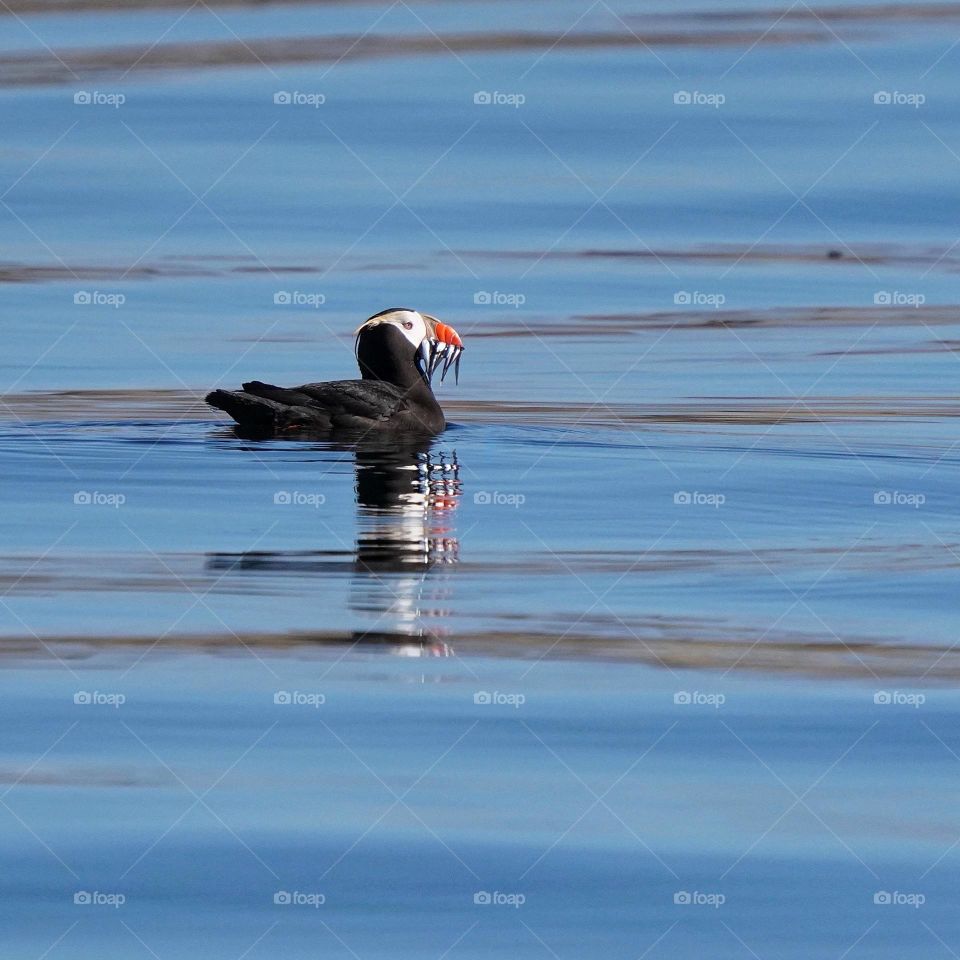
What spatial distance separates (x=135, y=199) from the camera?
20.8 meters

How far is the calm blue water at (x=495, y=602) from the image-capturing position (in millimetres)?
5535

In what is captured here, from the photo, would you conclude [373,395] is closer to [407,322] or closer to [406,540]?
[407,322]

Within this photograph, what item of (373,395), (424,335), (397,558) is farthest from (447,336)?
(397,558)

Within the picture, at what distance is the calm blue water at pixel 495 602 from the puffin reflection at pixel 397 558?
3 cm

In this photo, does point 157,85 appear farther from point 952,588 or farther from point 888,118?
point 952,588

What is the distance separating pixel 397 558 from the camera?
8617mm

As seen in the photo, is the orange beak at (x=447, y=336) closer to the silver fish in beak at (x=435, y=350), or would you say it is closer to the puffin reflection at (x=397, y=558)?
the silver fish in beak at (x=435, y=350)

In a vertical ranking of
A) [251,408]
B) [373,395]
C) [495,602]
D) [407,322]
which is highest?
[407,322]

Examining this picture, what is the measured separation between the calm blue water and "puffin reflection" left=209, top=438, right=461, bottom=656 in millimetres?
32

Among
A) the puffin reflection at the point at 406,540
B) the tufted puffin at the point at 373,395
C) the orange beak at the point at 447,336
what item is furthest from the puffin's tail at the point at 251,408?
the orange beak at the point at 447,336

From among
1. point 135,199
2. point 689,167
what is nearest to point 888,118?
point 689,167

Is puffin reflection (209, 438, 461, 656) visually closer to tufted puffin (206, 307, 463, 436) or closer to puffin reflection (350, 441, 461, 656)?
puffin reflection (350, 441, 461, 656)

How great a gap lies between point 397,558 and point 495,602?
89cm

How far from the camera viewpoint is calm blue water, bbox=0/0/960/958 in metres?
5.54
